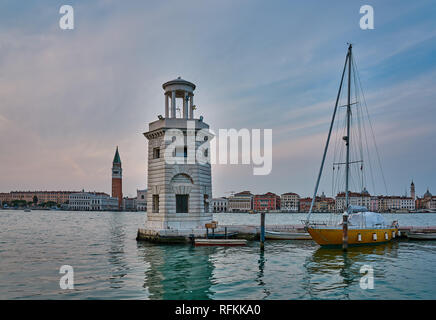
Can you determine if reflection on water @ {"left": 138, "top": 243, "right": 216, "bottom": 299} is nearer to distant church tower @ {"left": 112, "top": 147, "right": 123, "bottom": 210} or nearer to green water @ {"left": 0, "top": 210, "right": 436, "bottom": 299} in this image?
green water @ {"left": 0, "top": 210, "right": 436, "bottom": 299}

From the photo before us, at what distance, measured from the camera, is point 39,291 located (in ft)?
44.9

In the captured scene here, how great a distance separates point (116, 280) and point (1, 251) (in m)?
15.2

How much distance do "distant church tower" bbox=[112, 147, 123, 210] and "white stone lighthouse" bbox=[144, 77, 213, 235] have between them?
546 ft

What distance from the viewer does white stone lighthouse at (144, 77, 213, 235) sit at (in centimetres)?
2609

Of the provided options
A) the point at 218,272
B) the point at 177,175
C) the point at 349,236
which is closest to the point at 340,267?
the point at 218,272

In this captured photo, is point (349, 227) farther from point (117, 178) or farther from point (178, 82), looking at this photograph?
point (117, 178)

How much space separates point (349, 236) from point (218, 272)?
12830 mm

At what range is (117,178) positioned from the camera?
191250mm

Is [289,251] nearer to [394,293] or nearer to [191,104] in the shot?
[394,293]

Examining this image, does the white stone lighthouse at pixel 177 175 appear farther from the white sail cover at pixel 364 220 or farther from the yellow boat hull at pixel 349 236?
the white sail cover at pixel 364 220

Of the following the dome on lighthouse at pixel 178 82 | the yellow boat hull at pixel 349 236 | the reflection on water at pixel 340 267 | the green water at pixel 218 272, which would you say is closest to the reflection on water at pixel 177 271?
the green water at pixel 218 272
